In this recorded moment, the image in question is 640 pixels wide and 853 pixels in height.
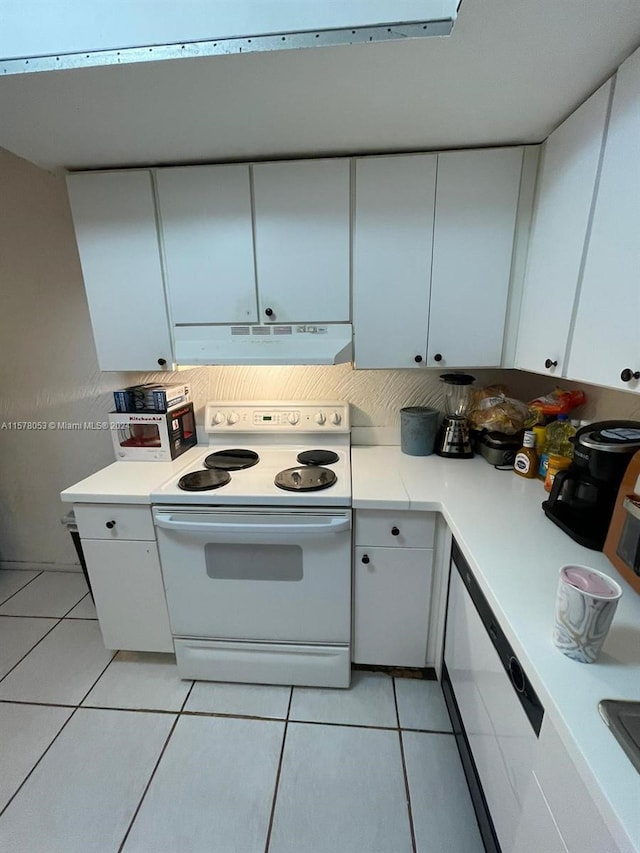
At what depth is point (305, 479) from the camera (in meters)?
1.42

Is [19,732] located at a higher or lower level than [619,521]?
lower

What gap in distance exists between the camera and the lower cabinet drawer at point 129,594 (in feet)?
4.77

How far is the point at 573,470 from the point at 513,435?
1.76 ft

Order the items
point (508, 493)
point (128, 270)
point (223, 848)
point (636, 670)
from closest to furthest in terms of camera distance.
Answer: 1. point (636, 670)
2. point (223, 848)
3. point (508, 493)
4. point (128, 270)

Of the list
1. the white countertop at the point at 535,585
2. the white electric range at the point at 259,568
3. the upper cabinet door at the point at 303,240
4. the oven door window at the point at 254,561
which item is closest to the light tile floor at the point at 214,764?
the white electric range at the point at 259,568

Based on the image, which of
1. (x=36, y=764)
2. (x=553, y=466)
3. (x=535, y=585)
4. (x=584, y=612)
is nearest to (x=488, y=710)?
(x=535, y=585)

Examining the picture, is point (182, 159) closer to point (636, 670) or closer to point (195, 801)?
point (636, 670)

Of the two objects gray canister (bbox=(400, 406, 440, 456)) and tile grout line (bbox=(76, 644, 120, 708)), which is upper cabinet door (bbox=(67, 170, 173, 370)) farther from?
tile grout line (bbox=(76, 644, 120, 708))

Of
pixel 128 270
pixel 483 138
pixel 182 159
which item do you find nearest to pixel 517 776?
pixel 483 138

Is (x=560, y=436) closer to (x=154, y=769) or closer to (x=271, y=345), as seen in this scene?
(x=271, y=345)

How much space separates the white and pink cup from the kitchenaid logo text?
2167 mm

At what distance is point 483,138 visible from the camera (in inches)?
49.3

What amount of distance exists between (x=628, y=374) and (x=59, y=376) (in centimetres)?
248

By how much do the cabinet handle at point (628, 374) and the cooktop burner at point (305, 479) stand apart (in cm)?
94
